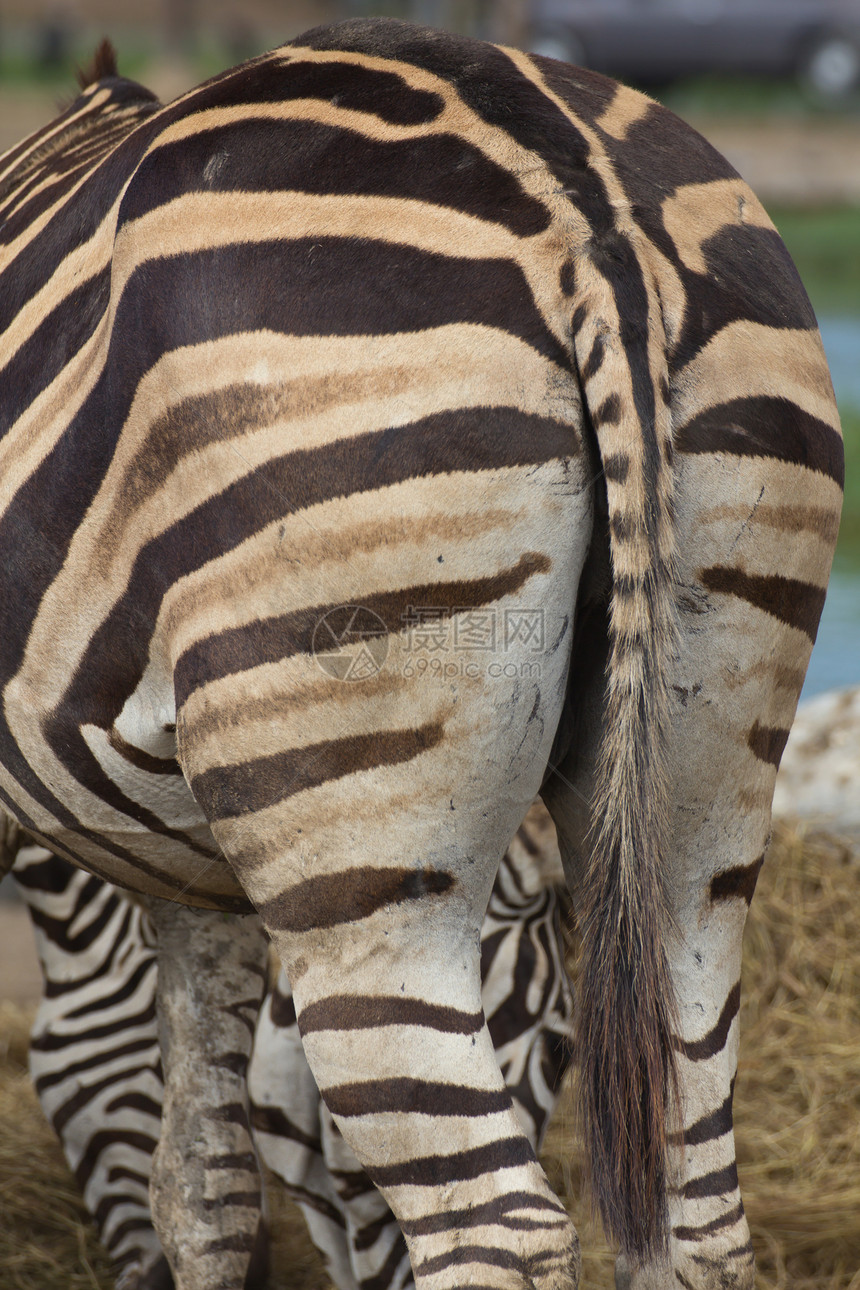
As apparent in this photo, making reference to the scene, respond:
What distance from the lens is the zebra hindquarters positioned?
51.7 inches

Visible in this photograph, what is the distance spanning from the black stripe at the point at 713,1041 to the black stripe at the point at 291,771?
0.53 meters

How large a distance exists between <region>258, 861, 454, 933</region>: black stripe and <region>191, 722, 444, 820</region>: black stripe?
0.04ft

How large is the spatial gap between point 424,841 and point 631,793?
0.81ft

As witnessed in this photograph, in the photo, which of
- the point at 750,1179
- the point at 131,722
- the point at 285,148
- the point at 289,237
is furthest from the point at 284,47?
the point at 750,1179

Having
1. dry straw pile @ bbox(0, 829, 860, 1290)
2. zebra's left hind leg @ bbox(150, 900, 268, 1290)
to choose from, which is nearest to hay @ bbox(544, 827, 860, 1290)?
dry straw pile @ bbox(0, 829, 860, 1290)

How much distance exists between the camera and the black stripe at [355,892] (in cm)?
135

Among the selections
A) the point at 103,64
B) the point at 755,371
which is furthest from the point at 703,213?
the point at 103,64

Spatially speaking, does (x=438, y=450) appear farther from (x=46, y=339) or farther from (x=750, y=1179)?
(x=750, y=1179)

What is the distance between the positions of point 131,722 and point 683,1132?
91 centimetres

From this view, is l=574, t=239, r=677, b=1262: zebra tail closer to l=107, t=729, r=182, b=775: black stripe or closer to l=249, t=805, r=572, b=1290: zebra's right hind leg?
l=107, t=729, r=182, b=775: black stripe

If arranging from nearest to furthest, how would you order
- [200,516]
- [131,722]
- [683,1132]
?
[200,516]
[683,1132]
[131,722]

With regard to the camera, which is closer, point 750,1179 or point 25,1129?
point 750,1179

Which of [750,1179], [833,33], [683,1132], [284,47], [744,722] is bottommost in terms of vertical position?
[683,1132]

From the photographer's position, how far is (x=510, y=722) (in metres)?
1.34
